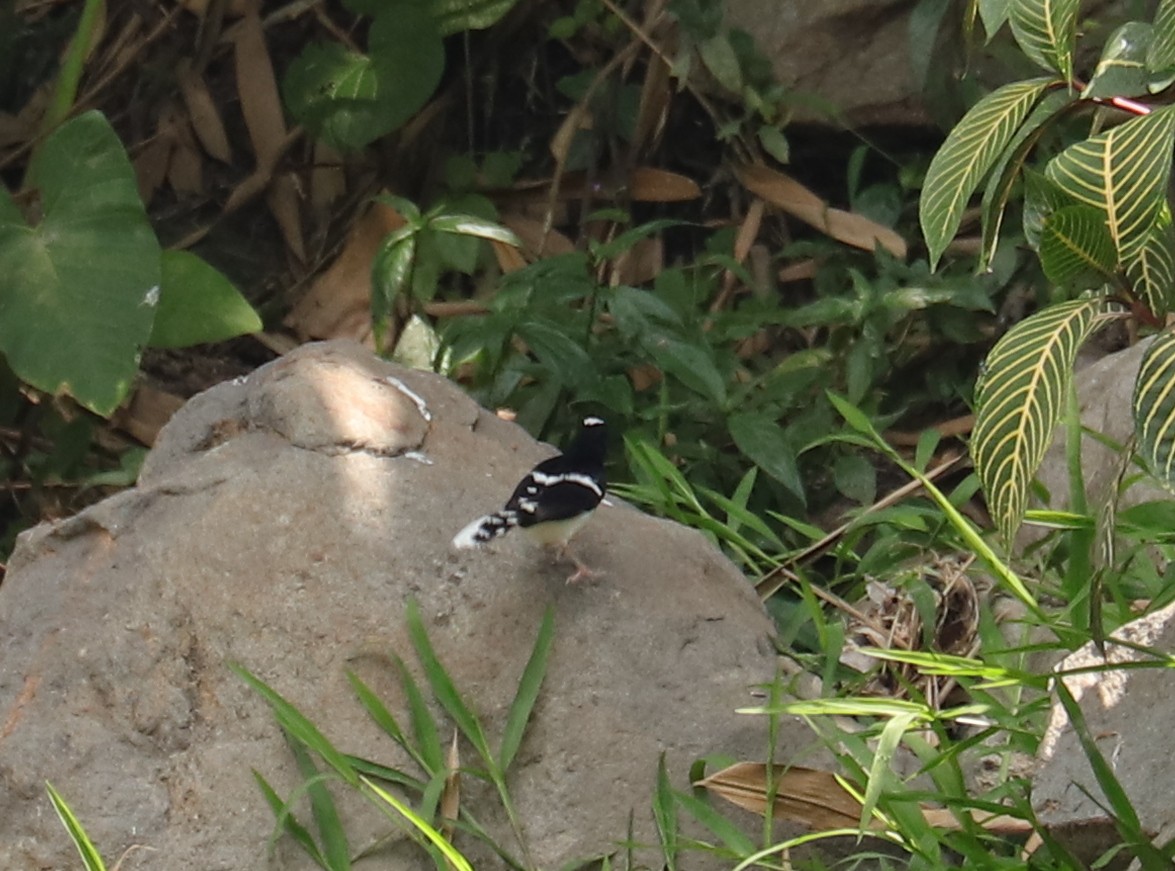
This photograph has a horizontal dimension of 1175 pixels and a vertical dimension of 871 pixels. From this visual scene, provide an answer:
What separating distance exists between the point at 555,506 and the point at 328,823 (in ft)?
2.09

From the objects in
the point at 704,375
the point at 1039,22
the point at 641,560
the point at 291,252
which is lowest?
the point at 291,252

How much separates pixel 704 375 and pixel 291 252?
242 cm

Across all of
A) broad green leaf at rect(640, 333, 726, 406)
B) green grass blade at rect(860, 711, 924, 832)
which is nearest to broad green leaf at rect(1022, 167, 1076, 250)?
green grass blade at rect(860, 711, 924, 832)

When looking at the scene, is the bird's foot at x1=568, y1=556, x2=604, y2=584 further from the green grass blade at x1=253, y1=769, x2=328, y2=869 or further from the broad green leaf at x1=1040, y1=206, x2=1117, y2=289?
the broad green leaf at x1=1040, y1=206, x2=1117, y2=289

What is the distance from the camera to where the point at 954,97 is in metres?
5.35

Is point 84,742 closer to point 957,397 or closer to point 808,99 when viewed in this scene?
point 957,397

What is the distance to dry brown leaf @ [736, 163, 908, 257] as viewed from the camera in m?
5.53

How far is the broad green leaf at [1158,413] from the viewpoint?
6.34 feet

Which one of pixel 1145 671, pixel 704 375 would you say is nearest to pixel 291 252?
pixel 704 375

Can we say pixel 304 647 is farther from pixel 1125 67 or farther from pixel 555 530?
pixel 1125 67

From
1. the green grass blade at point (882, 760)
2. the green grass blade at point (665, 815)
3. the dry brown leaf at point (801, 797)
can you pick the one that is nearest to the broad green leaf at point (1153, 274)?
the green grass blade at point (882, 760)

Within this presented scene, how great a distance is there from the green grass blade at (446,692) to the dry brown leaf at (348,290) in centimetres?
322

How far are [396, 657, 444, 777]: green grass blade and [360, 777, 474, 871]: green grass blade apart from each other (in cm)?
9

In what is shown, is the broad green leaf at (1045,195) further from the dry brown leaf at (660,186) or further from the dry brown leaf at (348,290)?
the dry brown leaf at (348,290)
